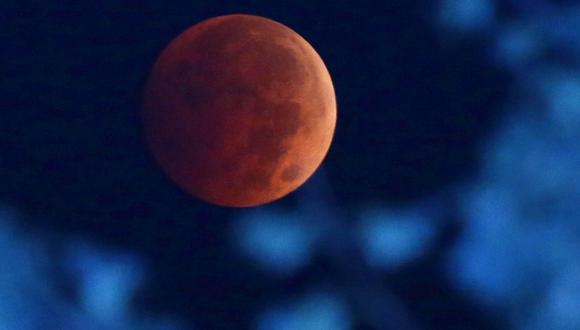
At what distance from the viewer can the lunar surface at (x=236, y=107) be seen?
381 inches

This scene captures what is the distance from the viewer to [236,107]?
9.68 m

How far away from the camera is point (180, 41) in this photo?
33.2ft

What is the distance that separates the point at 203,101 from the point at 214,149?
500 millimetres

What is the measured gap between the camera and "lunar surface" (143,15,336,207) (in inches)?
381

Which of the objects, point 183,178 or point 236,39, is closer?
point 236,39

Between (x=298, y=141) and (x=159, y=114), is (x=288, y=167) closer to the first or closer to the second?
(x=298, y=141)

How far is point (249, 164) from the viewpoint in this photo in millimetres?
9945

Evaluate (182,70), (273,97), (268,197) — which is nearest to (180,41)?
(182,70)

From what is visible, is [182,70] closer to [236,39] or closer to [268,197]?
[236,39]

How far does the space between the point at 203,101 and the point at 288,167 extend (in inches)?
46.8

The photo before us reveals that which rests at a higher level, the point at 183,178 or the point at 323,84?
the point at 323,84

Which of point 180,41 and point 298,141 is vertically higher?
point 180,41

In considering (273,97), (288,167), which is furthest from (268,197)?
(273,97)

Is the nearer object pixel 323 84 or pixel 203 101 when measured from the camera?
pixel 203 101
